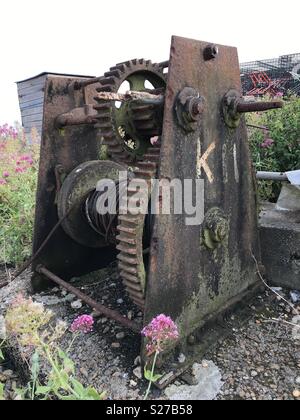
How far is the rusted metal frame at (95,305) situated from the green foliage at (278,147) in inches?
76.4

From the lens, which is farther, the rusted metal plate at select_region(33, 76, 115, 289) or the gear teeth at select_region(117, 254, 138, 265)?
the rusted metal plate at select_region(33, 76, 115, 289)

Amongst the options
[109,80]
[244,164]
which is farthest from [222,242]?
[109,80]

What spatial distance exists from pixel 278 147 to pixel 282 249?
50.1 inches

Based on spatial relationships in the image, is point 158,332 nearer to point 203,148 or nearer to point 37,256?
point 203,148

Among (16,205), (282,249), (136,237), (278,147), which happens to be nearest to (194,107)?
(136,237)

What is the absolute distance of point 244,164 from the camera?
232cm

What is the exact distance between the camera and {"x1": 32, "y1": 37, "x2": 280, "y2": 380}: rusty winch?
1.83 meters

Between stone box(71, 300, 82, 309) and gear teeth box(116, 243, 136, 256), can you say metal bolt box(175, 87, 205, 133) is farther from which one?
stone box(71, 300, 82, 309)

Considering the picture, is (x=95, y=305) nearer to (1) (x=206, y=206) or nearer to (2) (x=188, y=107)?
(1) (x=206, y=206)

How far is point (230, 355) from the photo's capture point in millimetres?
2029

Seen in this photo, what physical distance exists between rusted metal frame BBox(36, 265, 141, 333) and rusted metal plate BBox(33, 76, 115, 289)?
Result: 10 cm

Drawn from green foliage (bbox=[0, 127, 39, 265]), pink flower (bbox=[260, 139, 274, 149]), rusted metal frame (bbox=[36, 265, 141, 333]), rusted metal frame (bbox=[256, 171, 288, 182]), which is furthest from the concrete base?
green foliage (bbox=[0, 127, 39, 265])

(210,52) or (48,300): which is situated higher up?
(210,52)

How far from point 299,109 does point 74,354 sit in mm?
3112
